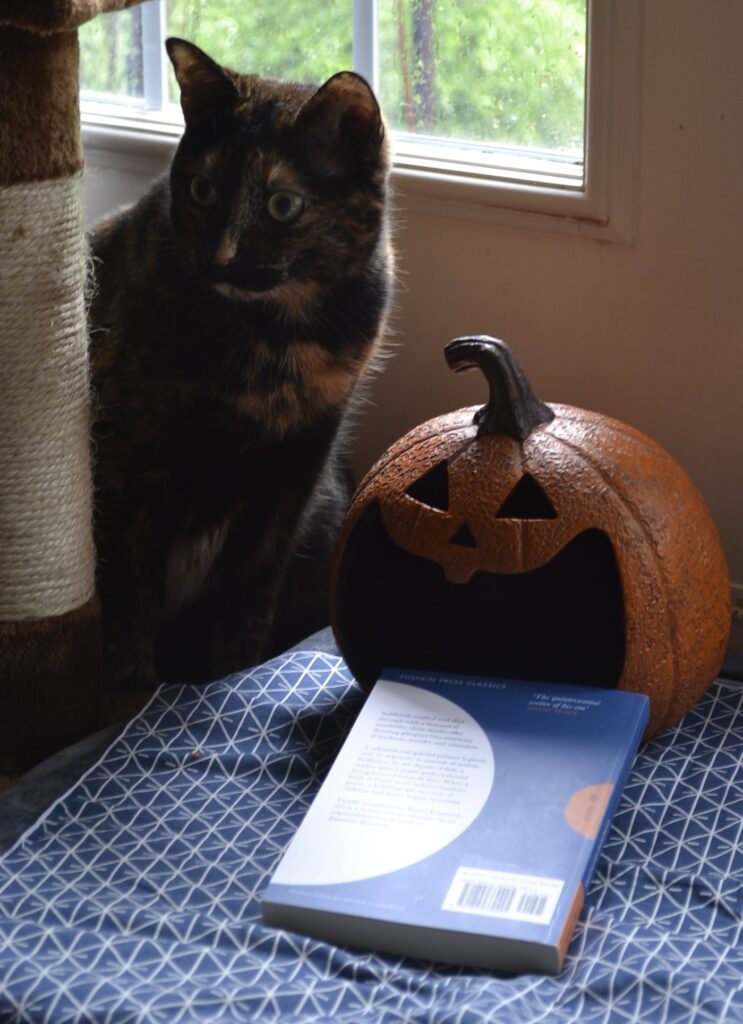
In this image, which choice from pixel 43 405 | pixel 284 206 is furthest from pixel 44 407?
pixel 284 206

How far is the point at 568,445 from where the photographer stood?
123 cm

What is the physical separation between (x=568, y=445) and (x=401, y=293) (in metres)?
0.55

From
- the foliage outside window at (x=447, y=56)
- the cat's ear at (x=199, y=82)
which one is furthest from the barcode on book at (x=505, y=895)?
the foliage outside window at (x=447, y=56)

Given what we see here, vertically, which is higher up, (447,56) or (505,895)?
(447,56)

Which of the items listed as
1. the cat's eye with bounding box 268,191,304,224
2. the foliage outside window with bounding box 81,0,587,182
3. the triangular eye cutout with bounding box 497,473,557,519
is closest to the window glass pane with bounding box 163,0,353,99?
the foliage outside window with bounding box 81,0,587,182

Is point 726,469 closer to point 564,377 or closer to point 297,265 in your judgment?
point 564,377

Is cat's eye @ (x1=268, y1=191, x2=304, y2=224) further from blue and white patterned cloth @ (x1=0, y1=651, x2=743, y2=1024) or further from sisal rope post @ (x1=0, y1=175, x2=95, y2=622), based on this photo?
blue and white patterned cloth @ (x1=0, y1=651, x2=743, y2=1024)

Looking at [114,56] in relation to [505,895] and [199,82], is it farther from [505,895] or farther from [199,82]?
[505,895]

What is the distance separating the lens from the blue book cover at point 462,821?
100 cm

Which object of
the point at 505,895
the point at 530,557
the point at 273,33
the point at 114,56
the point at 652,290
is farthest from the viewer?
the point at 114,56

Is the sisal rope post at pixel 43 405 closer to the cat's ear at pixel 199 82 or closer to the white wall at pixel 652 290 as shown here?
the cat's ear at pixel 199 82

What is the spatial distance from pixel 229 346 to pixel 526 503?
0.35 metres

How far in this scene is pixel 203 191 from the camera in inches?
52.0

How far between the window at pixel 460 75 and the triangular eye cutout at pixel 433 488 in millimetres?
421
